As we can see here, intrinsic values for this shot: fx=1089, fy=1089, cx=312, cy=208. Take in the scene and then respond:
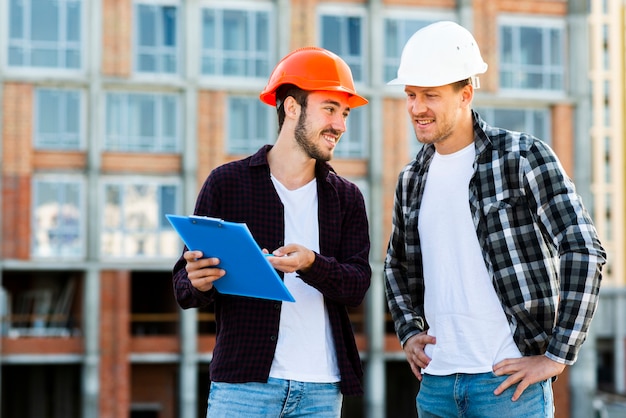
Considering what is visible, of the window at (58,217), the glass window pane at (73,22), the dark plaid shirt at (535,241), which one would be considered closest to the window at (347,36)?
the glass window pane at (73,22)

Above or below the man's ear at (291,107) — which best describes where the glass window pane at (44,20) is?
above

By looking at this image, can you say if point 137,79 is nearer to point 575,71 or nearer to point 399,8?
point 399,8

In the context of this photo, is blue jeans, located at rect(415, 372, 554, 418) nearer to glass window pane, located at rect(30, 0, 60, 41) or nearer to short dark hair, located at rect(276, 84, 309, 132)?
short dark hair, located at rect(276, 84, 309, 132)

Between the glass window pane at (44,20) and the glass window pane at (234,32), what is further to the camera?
the glass window pane at (234,32)

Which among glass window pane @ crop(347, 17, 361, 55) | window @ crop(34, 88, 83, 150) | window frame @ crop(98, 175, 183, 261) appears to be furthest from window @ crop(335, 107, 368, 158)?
window @ crop(34, 88, 83, 150)

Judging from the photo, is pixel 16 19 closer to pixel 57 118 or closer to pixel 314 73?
pixel 57 118

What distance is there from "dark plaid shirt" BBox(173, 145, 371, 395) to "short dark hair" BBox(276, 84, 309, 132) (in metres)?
0.17

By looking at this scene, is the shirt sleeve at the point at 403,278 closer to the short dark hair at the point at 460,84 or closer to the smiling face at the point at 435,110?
the smiling face at the point at 435,110

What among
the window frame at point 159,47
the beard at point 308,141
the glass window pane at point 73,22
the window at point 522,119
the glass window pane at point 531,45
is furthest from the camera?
the glass window pane at point 531,45

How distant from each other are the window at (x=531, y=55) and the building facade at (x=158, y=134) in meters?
0.05

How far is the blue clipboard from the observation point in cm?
399

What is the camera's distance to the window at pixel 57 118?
3162cm

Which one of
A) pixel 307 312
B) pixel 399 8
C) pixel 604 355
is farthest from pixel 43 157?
pixel 604 355

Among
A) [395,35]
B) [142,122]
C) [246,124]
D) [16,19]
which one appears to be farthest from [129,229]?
[395,35]
